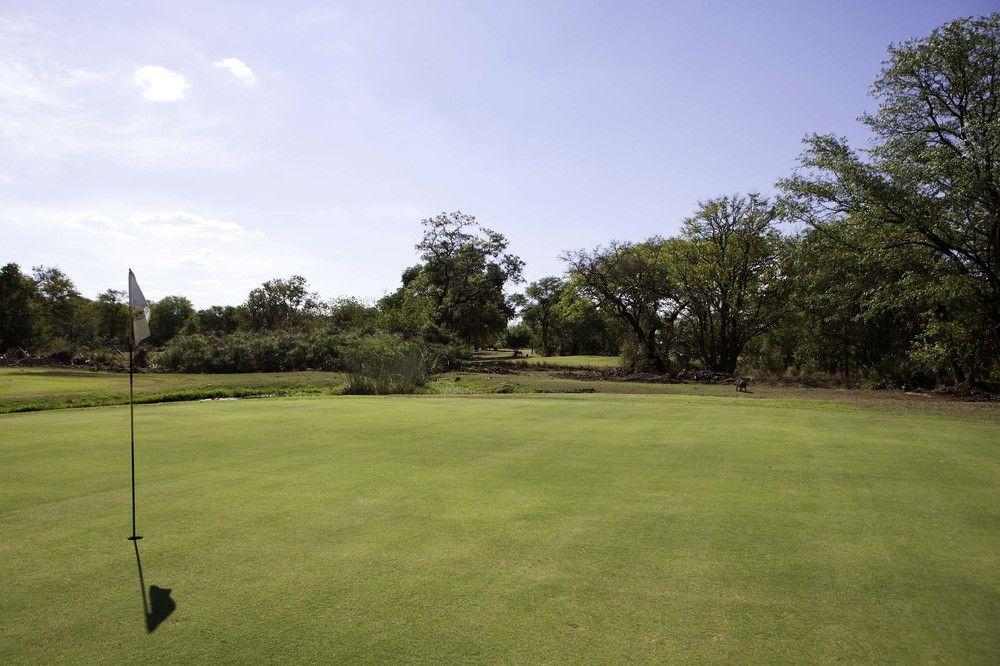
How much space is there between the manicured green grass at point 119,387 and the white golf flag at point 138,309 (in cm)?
1681

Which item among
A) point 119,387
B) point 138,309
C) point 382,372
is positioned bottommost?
point 119,387

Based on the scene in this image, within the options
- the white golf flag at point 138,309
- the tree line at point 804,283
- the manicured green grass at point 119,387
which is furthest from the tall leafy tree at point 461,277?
the white golf flag at point 138,309

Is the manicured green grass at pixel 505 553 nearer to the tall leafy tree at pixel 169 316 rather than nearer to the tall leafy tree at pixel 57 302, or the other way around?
the tall leafy tree at pixel 57 302

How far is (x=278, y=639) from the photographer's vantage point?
3723mm

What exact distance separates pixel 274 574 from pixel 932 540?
17.6 feet

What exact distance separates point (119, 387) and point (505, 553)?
27939 mm

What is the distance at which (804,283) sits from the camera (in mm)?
35938

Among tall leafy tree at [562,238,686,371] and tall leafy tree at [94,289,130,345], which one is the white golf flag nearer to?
tall leafy tree at [562,238,686,371]

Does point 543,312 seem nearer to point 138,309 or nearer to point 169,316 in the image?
point 169,316

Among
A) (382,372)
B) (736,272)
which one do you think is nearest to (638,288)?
(736,272)

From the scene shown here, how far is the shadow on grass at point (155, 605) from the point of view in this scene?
3.93 meters

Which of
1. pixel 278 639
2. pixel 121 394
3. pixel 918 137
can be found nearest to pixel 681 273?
pixel 918 137

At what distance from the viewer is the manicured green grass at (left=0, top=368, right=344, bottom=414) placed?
21891mm

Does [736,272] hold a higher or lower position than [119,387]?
higher
